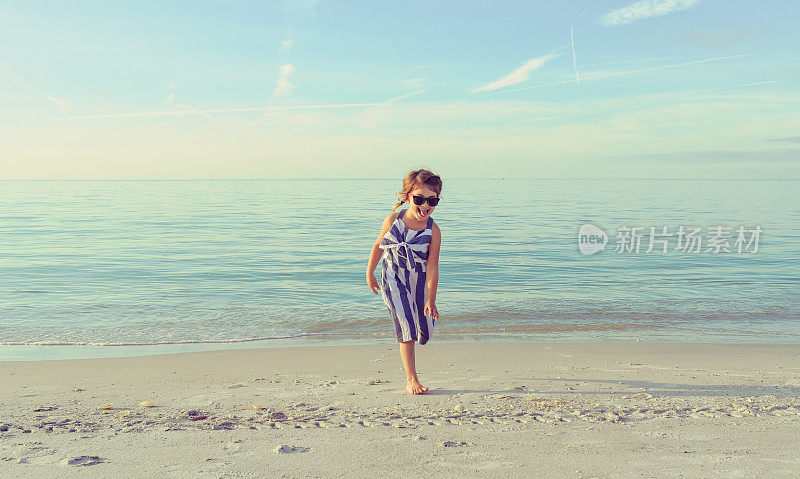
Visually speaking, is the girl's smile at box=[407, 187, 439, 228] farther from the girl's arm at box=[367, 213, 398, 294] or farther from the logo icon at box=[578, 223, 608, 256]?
the logo icon at box=[578, 223, 608, 256]

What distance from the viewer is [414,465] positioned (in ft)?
10.2

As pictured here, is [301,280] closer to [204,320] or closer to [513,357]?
[204,320]

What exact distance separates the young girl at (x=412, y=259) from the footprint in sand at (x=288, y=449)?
5.29 feet

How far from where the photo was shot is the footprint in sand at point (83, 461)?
10.0 feet

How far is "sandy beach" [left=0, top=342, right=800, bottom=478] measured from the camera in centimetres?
311

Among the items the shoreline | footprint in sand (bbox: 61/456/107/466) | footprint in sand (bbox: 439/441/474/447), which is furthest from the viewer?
the shoreline

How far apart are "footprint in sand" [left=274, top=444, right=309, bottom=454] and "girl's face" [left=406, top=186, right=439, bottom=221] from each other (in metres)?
2.01

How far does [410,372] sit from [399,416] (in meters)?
0.85

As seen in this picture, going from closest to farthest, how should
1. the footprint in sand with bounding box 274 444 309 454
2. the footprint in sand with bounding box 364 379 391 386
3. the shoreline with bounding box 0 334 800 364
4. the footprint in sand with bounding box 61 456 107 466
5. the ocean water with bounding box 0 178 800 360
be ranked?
1. the footprint in sand with bounding box 61 456 107 466
2. the footprint in sand with bounding box 274 444 309 454
3. the footprint in sand with bounding box 364 379 391 386
4. the shoreline with bounding box 0 334 800 364
5. the ocean water with bounding box 0 178 800 360

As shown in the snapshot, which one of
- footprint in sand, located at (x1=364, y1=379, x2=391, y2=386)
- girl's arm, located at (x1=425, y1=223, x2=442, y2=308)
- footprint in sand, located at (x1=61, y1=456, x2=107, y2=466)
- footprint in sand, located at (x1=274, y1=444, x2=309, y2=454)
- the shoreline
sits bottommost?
the shoreline

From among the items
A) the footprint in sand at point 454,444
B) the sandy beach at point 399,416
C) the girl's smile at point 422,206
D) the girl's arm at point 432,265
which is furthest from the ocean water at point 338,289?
the footprint in sand at point 454,444

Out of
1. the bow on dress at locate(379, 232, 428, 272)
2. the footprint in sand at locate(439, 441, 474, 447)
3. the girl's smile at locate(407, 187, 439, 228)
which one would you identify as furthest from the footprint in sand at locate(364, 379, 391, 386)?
the footprint in sand at locate(439, 441, 474, 447)

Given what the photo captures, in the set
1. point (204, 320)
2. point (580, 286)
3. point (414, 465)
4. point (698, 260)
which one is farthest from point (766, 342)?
point (698, 260)

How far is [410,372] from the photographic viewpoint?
192 inches
